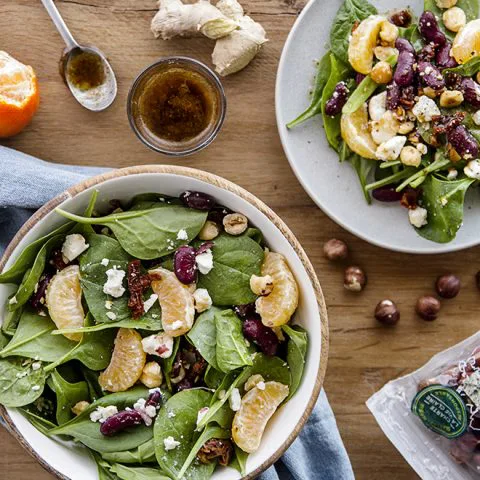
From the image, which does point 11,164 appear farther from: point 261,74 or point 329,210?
point 329,210

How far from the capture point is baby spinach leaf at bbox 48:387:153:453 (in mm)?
1529

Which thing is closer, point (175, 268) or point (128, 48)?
point (175, 268)

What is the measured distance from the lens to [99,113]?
1869mm

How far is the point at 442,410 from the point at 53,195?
1.06 m

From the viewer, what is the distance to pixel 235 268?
1550 millimetres

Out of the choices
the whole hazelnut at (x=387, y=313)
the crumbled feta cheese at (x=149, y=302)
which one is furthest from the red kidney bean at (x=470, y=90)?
the crumbled feta cheese at (x=149, y=302)

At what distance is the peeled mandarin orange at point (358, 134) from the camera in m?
1.76

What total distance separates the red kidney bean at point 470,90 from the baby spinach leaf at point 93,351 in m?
0.99

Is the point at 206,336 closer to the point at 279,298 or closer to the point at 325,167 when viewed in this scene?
the point at 279,298

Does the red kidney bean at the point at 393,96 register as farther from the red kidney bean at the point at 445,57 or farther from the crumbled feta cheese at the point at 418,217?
the crumbled feta cheese at the point at 418,217

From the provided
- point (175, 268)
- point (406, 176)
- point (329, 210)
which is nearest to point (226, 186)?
point (175, 268)

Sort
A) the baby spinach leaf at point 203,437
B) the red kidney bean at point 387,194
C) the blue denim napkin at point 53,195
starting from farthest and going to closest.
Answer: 1. the red kidney bean at point 387,194
2. the blue denim napkin at point 53,195
3. the baby spinach leaf at point 203,437

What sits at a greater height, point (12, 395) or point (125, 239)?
point (125, 239)

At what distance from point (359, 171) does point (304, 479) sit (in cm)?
77
